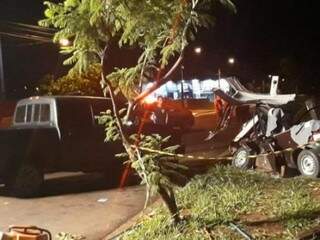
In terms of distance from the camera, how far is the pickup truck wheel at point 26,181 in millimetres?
11336

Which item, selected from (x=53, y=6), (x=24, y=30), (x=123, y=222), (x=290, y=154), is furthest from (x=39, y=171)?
(x=24, y=30)

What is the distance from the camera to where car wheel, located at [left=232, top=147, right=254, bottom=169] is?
1092 centimetres

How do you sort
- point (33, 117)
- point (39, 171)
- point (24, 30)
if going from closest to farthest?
point (39, 171) < point (33, 117) < point (24, 30)

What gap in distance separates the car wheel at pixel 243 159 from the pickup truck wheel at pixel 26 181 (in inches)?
150

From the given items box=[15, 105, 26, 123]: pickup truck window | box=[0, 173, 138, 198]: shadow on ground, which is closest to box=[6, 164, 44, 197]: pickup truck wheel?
box=[0, 173, 138, 198]: shadow on ground

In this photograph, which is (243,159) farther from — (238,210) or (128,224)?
(238,210)

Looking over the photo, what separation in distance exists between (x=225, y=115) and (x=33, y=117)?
4.06m

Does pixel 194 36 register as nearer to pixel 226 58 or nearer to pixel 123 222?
pixel 123 222

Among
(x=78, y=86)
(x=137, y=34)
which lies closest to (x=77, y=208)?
(x=137, y=34)

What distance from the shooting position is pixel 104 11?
6.57 metres

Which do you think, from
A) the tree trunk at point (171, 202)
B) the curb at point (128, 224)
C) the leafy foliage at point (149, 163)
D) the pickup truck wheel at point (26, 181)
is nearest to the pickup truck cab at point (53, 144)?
the pickup truck wheel at point (26, 181)

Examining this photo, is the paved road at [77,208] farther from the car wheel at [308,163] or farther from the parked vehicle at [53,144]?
the car wheel at [308,163]

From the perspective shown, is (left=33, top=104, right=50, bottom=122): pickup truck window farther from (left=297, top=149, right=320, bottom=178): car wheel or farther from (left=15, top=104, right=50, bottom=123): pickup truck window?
(left=297, top=149, right=320, bottom=178): car wheel

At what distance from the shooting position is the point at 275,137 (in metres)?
10.7
